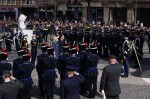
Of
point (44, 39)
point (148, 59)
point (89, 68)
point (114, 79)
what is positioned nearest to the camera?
point (114, 79)

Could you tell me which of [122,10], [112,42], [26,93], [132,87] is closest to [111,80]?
[26,93]

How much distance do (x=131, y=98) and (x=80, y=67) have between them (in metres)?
2.25

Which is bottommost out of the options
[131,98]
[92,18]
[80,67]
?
[131,98]

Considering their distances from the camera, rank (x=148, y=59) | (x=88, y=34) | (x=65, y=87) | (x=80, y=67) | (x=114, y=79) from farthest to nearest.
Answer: (x=88, y=34), (x=148, y=59), (x=80, y=67), (x=114, y=79), (x=65, y=87)

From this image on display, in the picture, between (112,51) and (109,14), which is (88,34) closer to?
(112,51)

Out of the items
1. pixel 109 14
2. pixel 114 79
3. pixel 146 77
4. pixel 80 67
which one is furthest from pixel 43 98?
pixel 109 14

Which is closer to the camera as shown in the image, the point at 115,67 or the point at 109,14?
the point at 115,67

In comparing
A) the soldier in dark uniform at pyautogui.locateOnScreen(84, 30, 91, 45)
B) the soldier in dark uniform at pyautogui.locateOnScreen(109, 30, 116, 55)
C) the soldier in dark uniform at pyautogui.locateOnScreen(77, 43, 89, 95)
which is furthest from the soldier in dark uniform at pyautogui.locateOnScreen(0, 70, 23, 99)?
the soldier in dark uniform at pyautogui.locateOnScreen(84, 30, 91, 45)

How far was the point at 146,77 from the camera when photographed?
14.9 m

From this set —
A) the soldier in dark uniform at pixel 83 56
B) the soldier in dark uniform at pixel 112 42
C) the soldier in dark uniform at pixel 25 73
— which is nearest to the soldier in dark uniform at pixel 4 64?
the soldier in dark uniform at pixel 25 73

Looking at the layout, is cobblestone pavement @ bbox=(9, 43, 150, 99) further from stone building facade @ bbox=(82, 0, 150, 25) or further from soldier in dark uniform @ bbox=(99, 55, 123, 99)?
stone building facade @ bbox=(82, 0, 150, 25)

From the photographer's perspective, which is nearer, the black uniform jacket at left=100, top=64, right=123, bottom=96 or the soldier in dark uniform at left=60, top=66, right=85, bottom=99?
the soldier in dark uniform at left=60, top=66, right=85, bottom=99

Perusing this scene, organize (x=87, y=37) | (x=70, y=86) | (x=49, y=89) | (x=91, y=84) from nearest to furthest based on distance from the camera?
(x=70, y=86), (x=49, y=89), (x=91, y=84), (x=87, y=37)

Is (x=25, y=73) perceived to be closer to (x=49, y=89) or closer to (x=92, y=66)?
(x=49, y=89)
